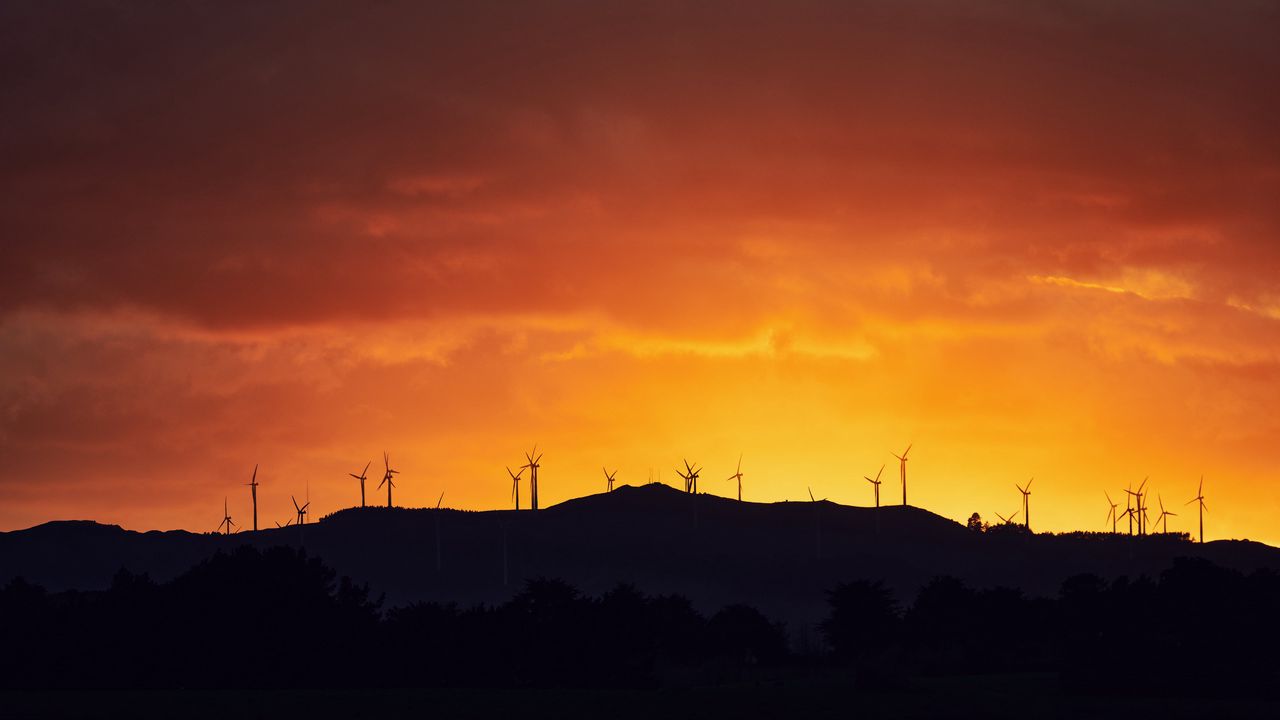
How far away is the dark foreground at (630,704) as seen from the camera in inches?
3853

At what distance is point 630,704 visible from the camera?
101 m

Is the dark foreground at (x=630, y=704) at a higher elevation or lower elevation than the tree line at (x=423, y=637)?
lower

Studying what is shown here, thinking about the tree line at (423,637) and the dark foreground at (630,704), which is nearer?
the dark foreground at (630,704)

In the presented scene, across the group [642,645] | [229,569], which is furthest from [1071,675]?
[229,569]

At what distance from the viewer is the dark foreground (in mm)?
97875

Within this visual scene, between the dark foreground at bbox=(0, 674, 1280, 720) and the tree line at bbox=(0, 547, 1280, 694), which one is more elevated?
the tree line at bbox=(0, 547, 1280, 694)

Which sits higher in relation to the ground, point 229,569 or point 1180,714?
point 229,569

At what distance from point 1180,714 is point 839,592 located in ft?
308

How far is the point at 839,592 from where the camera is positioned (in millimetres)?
195750

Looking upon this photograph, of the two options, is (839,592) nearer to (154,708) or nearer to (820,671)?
(820,671)

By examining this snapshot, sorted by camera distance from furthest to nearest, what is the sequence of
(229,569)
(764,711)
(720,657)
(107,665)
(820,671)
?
1. (720,657)
2. (820,671)
3. (229,569)
4. (107,665)
5. (764,711)

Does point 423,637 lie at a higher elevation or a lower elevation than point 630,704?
higher

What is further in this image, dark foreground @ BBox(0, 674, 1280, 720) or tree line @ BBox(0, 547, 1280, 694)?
tree line @ BBox(0, 547, 1280, 694)

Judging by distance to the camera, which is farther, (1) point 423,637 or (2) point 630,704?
(1) point 423,637
